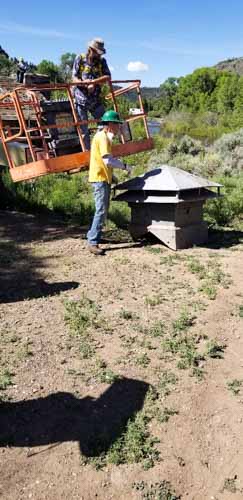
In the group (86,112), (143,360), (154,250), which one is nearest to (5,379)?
(143,360)

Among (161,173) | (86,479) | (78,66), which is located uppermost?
(78,66)

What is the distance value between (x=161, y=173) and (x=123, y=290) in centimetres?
230

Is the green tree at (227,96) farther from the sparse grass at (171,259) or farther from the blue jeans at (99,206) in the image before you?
the sparse grass at (171,259)

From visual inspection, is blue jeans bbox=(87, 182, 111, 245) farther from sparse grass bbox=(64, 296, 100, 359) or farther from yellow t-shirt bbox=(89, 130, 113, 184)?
sparse grass bbox=(64, 296, 100, 359)

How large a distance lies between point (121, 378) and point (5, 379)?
89 cm

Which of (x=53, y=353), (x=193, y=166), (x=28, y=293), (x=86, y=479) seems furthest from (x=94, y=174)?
(x=193, y=166)

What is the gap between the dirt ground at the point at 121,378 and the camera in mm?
3305

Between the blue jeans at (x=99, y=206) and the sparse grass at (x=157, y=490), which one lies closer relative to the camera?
the sparse grass at (x=157, y=490)

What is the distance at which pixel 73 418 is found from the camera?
3.75 metres

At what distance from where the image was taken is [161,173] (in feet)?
Result: 25.0

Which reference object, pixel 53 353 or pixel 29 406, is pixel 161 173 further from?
pixel 29 406

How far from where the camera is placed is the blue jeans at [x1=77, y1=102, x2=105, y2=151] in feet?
25.2

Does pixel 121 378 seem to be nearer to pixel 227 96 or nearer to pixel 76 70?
pixel 76 70

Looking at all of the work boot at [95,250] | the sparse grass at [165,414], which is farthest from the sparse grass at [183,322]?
the work boot at [95,250]
